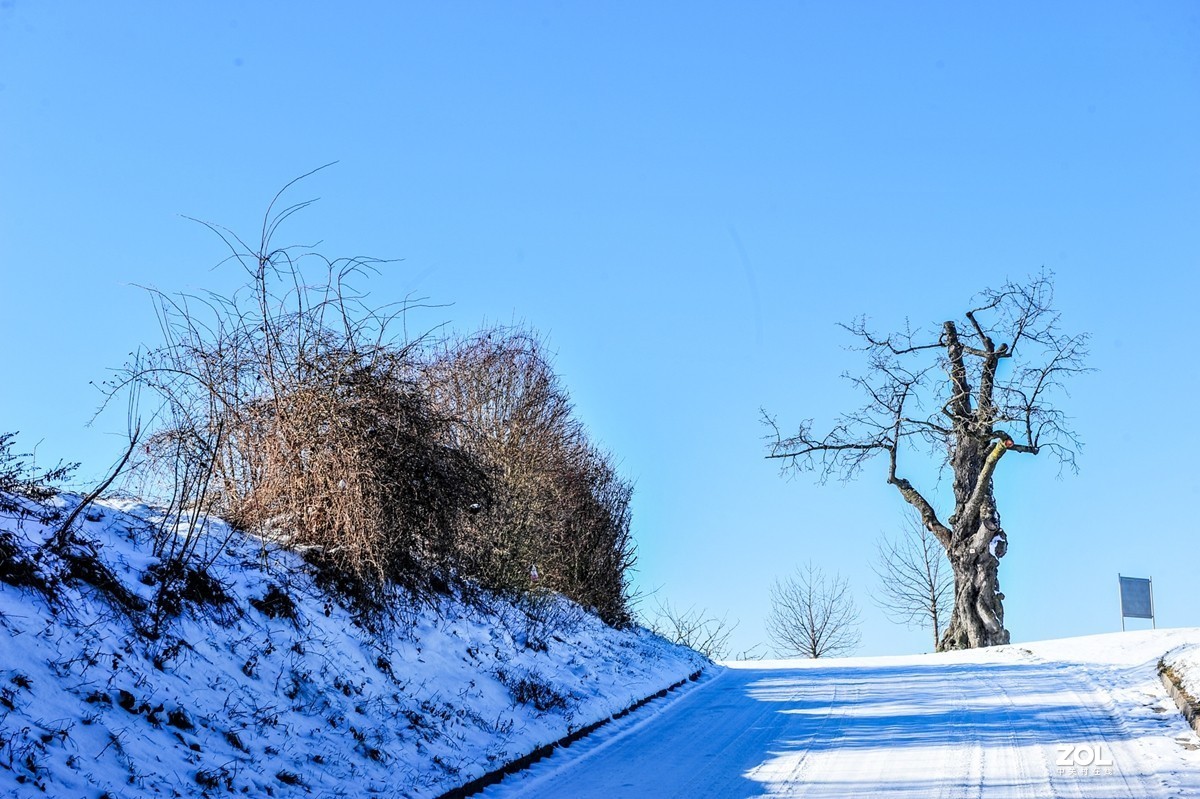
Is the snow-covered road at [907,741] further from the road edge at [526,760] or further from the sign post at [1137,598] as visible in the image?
the sign post at [1137,598]

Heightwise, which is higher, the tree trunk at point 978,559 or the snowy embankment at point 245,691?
the tree trunk at point 978,559

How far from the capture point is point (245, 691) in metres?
8.11

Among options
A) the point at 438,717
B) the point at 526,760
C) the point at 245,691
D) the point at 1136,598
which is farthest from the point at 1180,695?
the point at 1136,598

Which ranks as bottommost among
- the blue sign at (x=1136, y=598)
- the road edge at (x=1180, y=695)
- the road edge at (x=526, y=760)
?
the road edge at (x=526, y=760)

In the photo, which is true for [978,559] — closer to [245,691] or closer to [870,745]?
[870,745]

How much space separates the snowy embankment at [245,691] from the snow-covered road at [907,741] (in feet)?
3.10

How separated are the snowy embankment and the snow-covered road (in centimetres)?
94

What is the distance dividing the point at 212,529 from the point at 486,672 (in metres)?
3.50

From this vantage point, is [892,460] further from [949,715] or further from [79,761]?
[79,761]

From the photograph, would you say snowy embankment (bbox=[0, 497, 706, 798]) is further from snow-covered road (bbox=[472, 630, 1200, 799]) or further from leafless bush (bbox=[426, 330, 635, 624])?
leafless bush (bbox=[426, 330, 635, 624])

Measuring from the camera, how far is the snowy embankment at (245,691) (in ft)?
20.6

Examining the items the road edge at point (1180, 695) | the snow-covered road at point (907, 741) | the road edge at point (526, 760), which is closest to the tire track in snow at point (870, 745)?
the snow-covered road at point (907, 741)

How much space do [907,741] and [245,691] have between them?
6.13 metres

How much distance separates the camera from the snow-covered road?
26.8 ft
